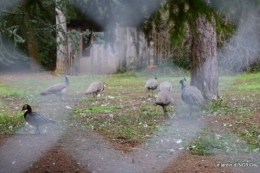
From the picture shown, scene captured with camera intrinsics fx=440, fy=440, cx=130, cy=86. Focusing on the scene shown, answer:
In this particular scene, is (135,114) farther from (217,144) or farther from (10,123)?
(217,144)

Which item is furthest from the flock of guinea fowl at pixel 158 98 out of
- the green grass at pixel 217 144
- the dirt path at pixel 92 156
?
the green grass at pixel 217 144

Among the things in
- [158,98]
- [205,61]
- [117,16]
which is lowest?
[158,98]

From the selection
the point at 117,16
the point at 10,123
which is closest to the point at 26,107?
the point at 10,123

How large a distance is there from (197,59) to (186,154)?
443 cm

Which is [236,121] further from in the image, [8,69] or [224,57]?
[8,69]

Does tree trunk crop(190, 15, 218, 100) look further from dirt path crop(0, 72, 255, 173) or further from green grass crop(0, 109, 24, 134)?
green grass crop(0, 109, 24, 134)

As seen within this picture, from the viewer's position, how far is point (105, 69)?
21.6 meters

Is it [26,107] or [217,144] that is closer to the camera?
[217,144]

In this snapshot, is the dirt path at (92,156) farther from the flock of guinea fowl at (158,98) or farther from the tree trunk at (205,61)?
the tree trunk at (205,61)

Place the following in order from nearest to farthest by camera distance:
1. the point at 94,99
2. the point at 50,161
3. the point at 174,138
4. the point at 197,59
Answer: the point at 50,161
the point at 174,138
the point at 197,59
the point at 94,99

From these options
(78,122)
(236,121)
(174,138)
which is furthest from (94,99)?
(174,138)

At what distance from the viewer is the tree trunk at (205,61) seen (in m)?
9.05

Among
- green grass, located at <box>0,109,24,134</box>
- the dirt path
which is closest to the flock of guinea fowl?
the dirt path

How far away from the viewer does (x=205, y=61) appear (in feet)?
30.2
